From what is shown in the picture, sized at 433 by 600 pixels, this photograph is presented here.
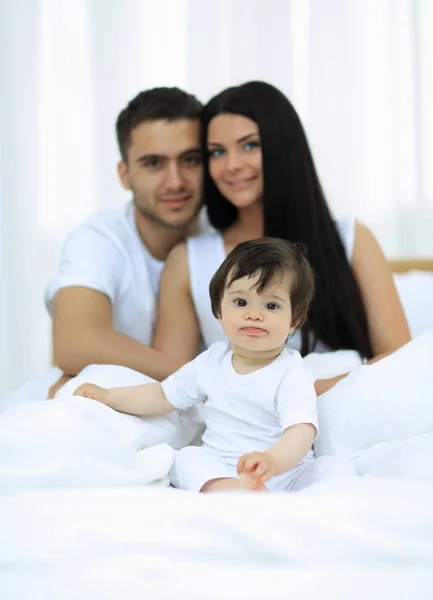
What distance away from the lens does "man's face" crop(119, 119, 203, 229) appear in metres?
1.98

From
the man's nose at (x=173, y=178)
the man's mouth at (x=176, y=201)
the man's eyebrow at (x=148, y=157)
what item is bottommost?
the man's mouth at (x=176, y=201)

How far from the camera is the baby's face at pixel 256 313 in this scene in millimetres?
1282

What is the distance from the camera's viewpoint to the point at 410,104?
305cm

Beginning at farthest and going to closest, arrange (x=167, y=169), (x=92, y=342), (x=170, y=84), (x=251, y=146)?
(x=170, y=84) < (x=167, y=169) < (x=251, y=146) < (x=92, y=342)

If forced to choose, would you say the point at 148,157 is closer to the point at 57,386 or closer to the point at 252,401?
the point at 57,386

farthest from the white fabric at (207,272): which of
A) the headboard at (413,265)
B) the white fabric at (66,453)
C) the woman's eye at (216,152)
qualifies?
the white fabric at (66,453)

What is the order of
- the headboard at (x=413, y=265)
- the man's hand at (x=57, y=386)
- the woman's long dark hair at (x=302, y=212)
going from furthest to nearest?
the headboard at (x=413, y=265)
the woman's long dark hair at (x=302, y=212)
the man's hand at (x=57, y=386)

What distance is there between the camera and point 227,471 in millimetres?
1280

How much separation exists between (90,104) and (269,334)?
193cm

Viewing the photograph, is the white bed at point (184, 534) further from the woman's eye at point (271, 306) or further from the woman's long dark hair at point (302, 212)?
the woman's long dark hair at point (302, 212)

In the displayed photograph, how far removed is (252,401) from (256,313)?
0.50 ft

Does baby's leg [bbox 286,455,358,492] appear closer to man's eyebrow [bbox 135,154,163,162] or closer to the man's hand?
the man's hand

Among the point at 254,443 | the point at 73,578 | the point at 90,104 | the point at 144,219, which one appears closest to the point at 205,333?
the point at 144,219

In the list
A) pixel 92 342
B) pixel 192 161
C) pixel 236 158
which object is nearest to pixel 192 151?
pixel 192 161
